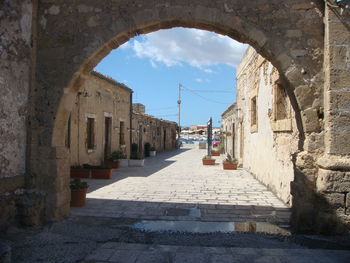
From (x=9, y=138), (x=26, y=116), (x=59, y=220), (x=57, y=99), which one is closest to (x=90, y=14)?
(x=57, y=99)

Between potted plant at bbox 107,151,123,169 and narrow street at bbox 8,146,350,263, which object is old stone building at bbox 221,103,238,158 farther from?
narrow street at bbox 8,146,350,263

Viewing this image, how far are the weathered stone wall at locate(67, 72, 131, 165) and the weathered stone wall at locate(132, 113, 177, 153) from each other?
264 cm

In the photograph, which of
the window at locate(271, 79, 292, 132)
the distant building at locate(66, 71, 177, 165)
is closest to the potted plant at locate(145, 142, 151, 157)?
the distant building at locate(66, 71, 177, 165)

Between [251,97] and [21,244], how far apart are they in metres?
8.66

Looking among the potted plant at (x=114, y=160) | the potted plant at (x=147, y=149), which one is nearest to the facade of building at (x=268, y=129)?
the potted plant at (x=114, y=160)

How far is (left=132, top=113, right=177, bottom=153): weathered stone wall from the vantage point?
19.1m

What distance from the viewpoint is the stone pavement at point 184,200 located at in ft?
17.6

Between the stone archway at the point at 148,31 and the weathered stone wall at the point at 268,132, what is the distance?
3.04 feet

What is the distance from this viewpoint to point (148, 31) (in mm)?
4723

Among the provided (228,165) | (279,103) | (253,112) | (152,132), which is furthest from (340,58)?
(152,132)

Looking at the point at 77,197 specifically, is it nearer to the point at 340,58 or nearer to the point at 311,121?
the point at 311,121

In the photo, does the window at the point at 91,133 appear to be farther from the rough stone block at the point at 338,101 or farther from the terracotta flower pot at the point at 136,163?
the rough stone block at the point at 338,101

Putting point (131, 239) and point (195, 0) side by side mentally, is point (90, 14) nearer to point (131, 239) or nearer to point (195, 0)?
point (195, 0)

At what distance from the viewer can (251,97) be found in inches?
427
